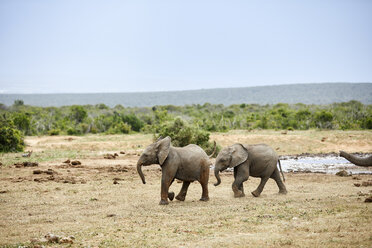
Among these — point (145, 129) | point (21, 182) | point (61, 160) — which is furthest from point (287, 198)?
point (145, 129)

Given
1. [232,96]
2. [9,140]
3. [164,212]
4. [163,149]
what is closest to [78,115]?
[9,140]

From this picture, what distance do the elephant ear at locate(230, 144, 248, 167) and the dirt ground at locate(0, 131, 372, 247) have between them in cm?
112

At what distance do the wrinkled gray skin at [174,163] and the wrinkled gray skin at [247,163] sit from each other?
2.90ft

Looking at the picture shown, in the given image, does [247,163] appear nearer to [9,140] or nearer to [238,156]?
[238,156]

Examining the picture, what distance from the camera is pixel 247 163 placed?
14406mm

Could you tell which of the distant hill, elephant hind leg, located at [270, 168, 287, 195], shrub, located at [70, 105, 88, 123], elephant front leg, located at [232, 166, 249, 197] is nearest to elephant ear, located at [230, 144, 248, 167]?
elephant front leg, located at [232, 166, 249, 197]

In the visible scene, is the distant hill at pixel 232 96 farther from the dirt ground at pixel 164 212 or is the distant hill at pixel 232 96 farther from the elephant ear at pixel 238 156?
the elephant ear at pixel 238 156

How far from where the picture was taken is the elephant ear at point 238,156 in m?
14.2

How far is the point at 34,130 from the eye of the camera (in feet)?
144

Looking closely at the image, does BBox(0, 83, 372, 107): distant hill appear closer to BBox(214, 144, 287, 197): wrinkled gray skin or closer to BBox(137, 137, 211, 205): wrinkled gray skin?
BBox(214, 144, 287, 197): wrinkled gray skin

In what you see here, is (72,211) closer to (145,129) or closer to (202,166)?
(202,166)

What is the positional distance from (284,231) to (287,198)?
446cm

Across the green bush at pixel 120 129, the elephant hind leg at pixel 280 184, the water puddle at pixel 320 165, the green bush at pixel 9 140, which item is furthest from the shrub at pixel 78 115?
the elephant hind leg at pixel 280 184

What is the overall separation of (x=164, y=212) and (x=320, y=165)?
1363 centimetres
